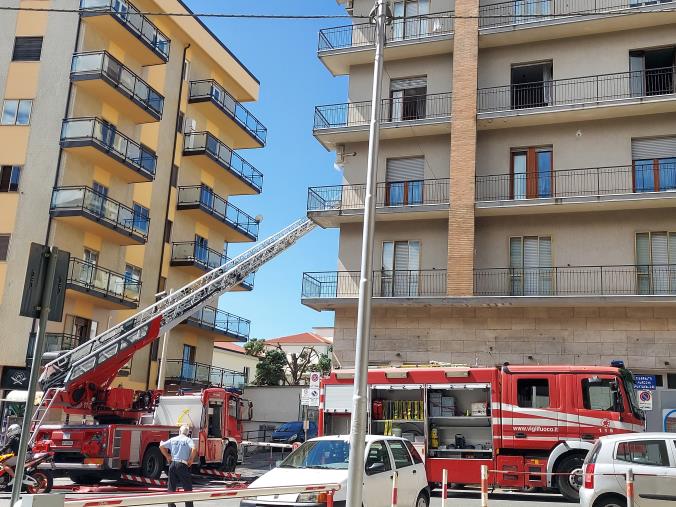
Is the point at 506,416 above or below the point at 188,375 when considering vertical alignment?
below

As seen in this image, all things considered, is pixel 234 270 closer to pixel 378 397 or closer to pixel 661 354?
pixel 378 397

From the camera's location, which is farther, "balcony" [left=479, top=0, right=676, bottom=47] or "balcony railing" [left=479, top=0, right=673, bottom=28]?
"balcony railing" [left=479, top=0, right=673, bottom=28]

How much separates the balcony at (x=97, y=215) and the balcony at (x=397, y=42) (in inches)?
462

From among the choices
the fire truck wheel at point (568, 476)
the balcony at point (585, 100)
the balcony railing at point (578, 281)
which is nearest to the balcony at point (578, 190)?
the balcony at point (585, 100)

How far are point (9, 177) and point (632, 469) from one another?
28.8 metres

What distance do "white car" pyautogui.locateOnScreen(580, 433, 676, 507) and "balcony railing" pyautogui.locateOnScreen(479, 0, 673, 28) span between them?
1691 centimetres

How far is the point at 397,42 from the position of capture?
1147 inches

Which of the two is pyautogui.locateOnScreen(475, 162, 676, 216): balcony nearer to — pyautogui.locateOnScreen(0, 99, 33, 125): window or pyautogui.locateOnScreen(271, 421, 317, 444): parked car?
pyautogui.locateOnScreen(271, 421, 317, 444): parked car

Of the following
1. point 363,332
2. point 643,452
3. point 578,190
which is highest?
point 578,190

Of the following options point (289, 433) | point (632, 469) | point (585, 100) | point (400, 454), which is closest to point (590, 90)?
point (585, 100)

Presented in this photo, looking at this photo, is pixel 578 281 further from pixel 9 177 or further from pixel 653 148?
pixel 9 177

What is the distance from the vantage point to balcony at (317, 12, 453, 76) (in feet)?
94.3

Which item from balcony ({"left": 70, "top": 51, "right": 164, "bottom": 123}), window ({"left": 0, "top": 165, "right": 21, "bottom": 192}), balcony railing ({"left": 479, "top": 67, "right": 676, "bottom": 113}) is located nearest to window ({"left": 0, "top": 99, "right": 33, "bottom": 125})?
window ({"left": 0, "top": 165, "right": 21, "bottom": 192})

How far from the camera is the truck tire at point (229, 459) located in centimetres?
2398
